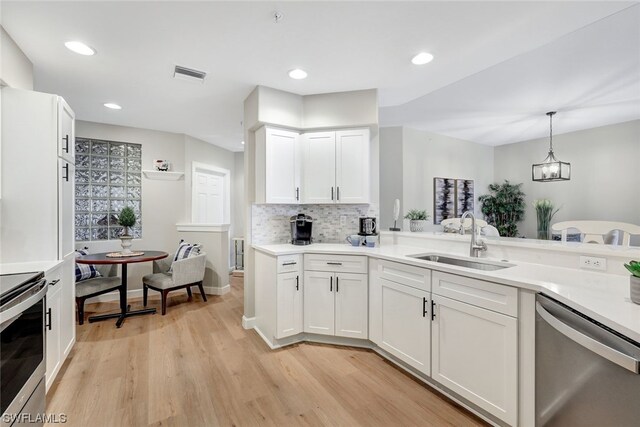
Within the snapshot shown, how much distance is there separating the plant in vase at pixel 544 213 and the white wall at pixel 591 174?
0.77 feet

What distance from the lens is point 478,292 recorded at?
1682 mm

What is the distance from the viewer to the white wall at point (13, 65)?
193 cm

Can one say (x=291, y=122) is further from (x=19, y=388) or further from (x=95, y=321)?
(x=95, y=321)

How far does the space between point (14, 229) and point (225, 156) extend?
3993 millimetres

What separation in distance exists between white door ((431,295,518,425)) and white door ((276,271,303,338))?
125cm

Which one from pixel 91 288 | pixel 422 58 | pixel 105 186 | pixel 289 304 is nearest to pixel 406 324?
pixel 289 304

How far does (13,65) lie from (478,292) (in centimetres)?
363

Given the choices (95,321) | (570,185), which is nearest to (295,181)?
(95,321)

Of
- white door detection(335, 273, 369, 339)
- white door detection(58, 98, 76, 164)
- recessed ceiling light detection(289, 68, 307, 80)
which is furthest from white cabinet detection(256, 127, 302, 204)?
white door detection(58, 98, 76, 164)

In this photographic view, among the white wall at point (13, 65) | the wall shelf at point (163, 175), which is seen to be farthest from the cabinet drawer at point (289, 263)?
the wall shelf at point (163, 175)

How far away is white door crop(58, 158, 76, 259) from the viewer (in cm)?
213

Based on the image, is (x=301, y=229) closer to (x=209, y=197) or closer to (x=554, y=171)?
(x=209, y=197)

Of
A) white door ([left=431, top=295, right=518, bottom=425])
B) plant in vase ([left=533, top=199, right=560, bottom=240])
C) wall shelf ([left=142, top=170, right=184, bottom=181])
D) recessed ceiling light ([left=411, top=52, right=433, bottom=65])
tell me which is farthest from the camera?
plant in vase ([left=533, top=199, right=560, bottom=240])

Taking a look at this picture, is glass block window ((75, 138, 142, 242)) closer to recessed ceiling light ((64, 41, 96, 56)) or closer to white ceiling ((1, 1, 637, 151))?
white ceiling ((1, 1, 637, 151))
